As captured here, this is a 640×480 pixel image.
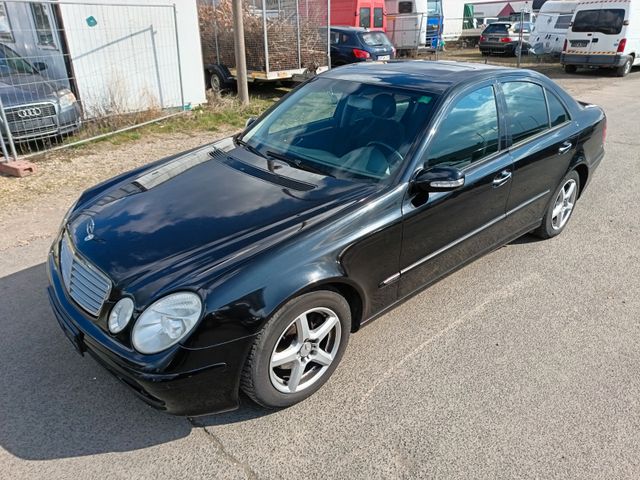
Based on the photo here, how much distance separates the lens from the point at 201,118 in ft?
30.5

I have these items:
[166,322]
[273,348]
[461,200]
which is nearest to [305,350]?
[273,348]

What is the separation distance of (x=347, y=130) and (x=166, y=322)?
1.79 m

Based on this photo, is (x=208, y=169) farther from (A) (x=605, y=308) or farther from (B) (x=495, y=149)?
(A) (x=605, y=308)

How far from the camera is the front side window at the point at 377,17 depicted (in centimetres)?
1992

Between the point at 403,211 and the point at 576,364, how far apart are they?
1.45 metres

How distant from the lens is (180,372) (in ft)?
7.22

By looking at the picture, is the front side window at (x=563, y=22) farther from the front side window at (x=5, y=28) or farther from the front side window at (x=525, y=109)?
the front side window at (x=5, y=28)

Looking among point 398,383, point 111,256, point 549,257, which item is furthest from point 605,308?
point 111,256

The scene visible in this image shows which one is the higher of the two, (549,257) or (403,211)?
(403,211)

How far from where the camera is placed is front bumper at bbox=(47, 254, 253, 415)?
2195 millimetres

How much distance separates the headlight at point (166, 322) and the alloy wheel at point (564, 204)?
3573mm

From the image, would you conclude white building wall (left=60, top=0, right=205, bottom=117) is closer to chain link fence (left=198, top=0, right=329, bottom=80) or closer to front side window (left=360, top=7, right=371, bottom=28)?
chain link fence (left=198, top=0, right=329, bottom=80)

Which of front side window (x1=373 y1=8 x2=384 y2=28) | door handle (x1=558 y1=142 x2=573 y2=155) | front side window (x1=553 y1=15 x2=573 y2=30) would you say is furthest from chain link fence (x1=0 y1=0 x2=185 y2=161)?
front side window (x1=553 y1=15 x2=573 y2=30)

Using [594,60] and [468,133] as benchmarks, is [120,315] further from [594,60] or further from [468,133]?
[594,60]
